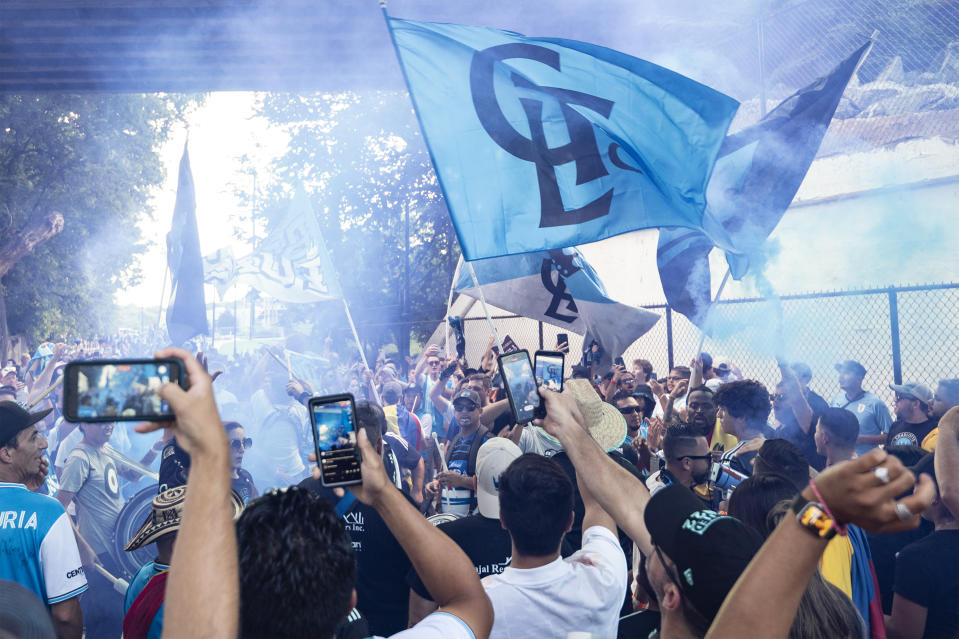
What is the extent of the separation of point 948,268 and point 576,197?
11785 mm

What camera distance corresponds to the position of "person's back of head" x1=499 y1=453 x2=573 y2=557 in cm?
270

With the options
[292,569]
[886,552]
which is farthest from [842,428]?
[292,569]

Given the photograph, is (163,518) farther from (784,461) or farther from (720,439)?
(720,439)

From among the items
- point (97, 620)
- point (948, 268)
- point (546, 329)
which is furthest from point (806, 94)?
point (546, 329)

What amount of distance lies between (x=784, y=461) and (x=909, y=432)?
10.3ft

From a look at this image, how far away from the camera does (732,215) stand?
20.7 ft

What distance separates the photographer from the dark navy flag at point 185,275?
32.6 ft

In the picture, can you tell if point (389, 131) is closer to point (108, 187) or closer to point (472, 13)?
point (108, 187)

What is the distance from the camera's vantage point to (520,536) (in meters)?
2.71

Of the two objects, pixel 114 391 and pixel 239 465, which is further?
pixel 239 465

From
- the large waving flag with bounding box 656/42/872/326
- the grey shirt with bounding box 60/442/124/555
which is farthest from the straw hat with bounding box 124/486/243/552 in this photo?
the large waving flag with bounding box 656/42/872/326

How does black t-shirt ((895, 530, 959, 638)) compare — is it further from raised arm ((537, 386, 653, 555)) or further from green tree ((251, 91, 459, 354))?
green tree ((251, 91, 459, 354))

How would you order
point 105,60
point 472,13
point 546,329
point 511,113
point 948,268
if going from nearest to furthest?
point 511,113 → point 472,13 → point 105,60 → point 948,268 → point 546,329

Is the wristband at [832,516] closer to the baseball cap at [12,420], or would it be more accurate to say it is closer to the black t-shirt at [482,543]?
the black t-shirt at [482,543]
